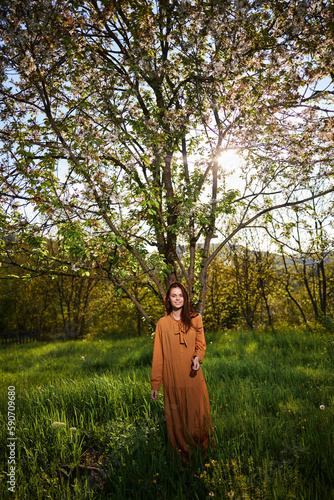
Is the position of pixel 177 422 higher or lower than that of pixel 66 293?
lower

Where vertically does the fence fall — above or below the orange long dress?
below

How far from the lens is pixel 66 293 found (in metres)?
20.1

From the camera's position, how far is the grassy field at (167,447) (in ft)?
7.27

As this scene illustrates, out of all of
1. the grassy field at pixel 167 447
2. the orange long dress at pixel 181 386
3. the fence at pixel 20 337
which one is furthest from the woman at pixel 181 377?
the fence at pixel 20 337

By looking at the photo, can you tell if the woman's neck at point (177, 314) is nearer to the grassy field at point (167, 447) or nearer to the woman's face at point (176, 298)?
the woman's face at point (176, 298)

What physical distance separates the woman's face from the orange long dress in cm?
16

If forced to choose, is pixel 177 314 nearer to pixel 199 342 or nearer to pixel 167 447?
pixel 199 342

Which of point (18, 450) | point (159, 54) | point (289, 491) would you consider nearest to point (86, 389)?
point (18, 450)

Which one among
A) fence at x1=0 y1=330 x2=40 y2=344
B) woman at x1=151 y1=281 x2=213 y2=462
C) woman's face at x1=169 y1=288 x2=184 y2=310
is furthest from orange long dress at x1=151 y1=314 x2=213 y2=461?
fence at x1=0 y1=330 x2=40 y2=344

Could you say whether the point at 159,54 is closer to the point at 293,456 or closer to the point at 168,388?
the point at 168,388

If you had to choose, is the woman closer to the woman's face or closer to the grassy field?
the woman's face

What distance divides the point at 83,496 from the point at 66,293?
19088 mm

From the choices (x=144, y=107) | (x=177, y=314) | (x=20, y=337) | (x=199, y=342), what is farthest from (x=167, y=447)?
(x=20, y=337)

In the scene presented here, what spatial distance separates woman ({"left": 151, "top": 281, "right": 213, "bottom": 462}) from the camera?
9.22 feet
